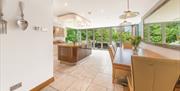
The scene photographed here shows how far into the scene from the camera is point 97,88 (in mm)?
2516

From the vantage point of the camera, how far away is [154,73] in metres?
1.26

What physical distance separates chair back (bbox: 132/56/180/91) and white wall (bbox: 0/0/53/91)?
1796mm

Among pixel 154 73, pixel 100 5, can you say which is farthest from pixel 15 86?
pixel 100 5

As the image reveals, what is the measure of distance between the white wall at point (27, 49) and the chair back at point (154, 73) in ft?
5.89

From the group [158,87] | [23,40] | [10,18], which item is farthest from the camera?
[23,40]

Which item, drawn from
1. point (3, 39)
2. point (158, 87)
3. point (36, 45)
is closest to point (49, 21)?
point (36, 45)

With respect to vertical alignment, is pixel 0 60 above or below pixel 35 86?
above

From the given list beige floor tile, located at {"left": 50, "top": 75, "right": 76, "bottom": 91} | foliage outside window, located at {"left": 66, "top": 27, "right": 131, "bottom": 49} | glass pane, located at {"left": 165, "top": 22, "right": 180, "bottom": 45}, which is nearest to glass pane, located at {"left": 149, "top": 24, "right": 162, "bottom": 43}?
glass pane, located at {"left": 165, "top": 22, "right": 180, "bottom": 45}

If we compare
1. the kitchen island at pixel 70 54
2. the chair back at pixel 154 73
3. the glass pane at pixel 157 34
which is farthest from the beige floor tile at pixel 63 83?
the glass pane at pixel 157 34

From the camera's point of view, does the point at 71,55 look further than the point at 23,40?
Yes

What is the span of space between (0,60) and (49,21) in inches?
54.9

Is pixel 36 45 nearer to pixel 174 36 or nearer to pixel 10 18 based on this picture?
pixel 10 18

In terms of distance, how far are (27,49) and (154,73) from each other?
6.68 ft

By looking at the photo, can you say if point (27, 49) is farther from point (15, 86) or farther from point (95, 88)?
point (95, 88)
